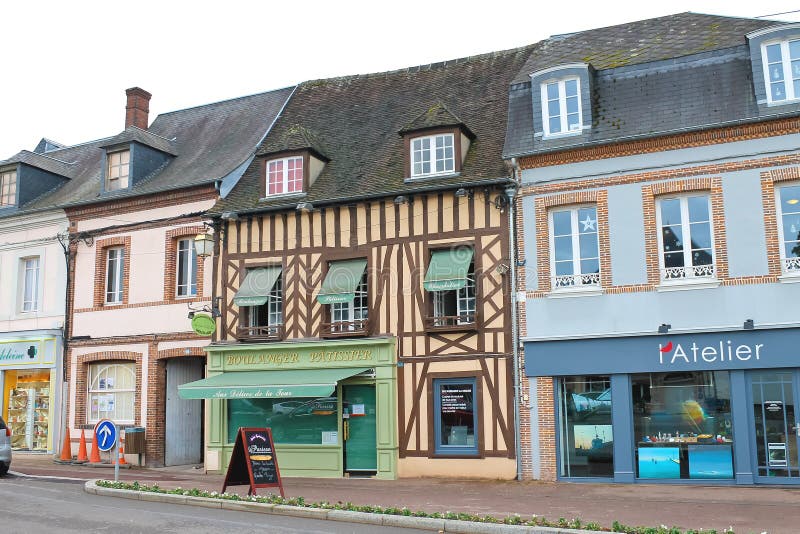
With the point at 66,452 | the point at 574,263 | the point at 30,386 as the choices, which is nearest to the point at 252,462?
the point at 574,263

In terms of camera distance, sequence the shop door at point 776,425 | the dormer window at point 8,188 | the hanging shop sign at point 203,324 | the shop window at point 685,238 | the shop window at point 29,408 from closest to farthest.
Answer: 1. the shop door at point 776,425
2. the shop window at point 685,238
3. the hanging shop sign at point 203,324
4. the shop window at point 29,408
5. the dormer window at point 8,188

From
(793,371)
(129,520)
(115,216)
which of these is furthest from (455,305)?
(115,216)

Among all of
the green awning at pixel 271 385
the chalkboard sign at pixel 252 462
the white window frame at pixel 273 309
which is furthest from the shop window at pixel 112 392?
the chalkboard sign at pixel 252 462

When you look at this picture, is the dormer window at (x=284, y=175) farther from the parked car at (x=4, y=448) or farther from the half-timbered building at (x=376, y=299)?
the parked car at (x=4, y=448)

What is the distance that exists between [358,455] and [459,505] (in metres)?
4.81

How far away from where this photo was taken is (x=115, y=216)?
20312 mm

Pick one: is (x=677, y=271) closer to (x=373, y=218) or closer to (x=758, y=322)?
(x=758, y=322)

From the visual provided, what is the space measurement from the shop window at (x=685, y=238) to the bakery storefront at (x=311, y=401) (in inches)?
220

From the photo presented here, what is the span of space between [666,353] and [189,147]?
13762 millimetres

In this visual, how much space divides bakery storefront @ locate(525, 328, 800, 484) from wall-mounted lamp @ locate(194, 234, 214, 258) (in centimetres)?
733

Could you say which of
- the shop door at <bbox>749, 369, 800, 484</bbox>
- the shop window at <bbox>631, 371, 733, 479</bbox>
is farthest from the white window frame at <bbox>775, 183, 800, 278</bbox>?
the shop window at <bbox>631, 371, 733, 479</bbox>

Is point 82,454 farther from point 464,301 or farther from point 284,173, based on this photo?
point 464,301

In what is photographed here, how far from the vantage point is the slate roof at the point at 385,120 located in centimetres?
1711

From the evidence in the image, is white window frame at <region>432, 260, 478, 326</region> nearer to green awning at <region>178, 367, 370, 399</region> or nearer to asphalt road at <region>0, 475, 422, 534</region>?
green awning at <region>178, 367, 370, 399</region>
